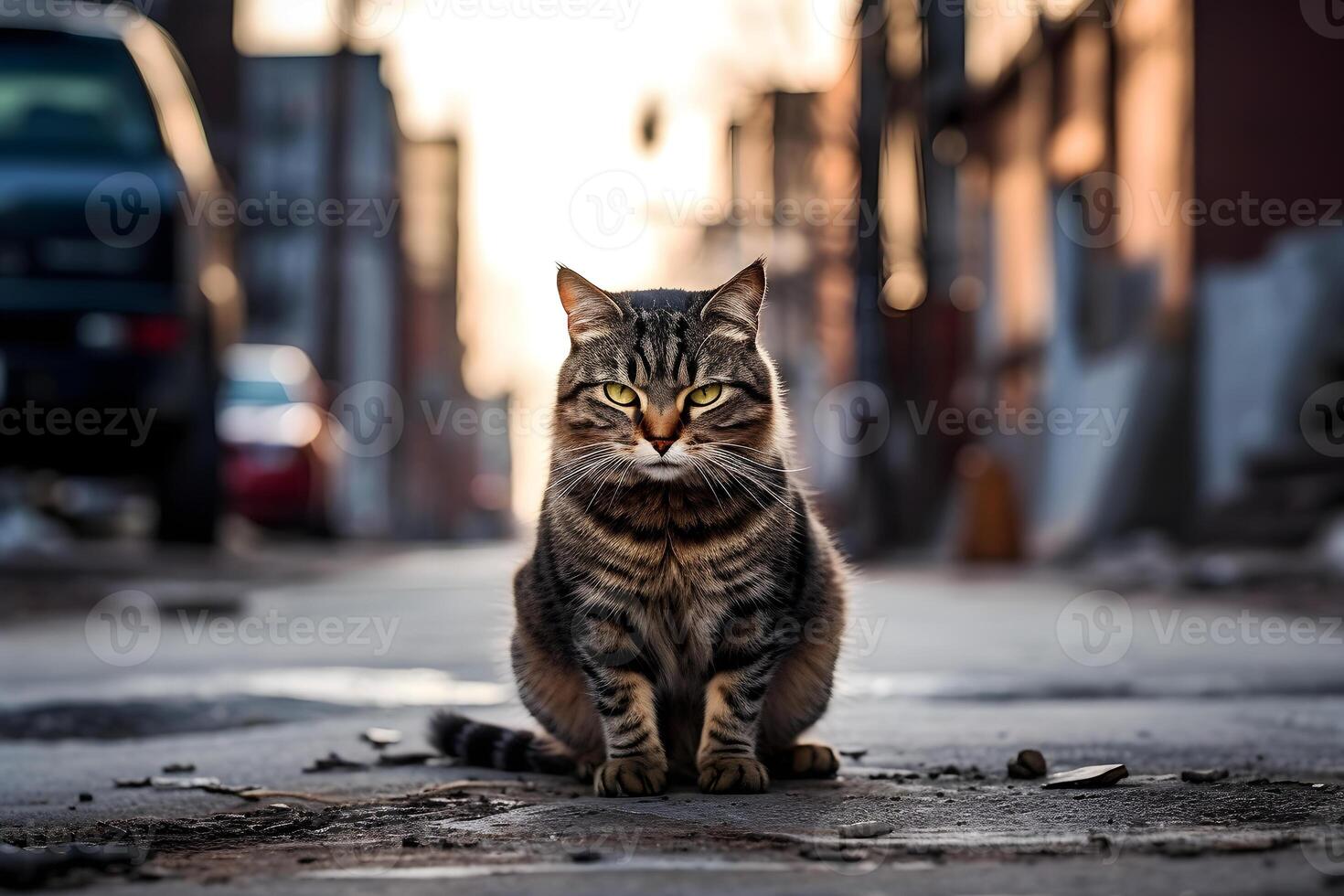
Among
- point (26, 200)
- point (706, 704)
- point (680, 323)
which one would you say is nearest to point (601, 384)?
point (680, 323)

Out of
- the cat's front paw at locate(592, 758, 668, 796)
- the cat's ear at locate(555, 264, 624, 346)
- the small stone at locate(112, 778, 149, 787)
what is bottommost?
the small stone at locate(112, 778, 149, 787)

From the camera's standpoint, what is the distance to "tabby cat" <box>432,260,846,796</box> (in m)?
3.66

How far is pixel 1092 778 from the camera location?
3.39 meters

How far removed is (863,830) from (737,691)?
2.96 feet

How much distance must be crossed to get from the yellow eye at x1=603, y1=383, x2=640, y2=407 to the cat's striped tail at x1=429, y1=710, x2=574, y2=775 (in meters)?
0.90

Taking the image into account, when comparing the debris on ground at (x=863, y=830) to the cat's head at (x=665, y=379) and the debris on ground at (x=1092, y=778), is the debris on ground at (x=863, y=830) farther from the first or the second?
the cat's head at (x=665, y=379)

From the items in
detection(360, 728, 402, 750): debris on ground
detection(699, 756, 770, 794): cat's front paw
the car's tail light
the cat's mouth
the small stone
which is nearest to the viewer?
detection(699, 756, 770, 794): cat's front paw

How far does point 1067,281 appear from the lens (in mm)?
16844

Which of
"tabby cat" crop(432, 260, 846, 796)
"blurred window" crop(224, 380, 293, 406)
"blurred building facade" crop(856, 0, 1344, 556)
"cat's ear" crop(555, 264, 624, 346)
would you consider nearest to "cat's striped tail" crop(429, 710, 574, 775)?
"tabby cat" crop(432, 260, 846, 796)

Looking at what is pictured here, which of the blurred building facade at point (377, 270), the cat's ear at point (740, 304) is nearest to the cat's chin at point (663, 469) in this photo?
the cat's ear at point (740, 304)

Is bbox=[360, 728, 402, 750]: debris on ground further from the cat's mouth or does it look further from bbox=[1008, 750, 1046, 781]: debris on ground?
bbox=[1008, 750, 1046, 781]: debris on ground

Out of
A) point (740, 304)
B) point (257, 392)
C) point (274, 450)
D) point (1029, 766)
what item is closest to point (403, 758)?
point (740, 304)

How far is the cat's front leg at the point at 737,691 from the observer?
3635mm

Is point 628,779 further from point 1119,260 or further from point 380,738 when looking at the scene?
point 1119,260
